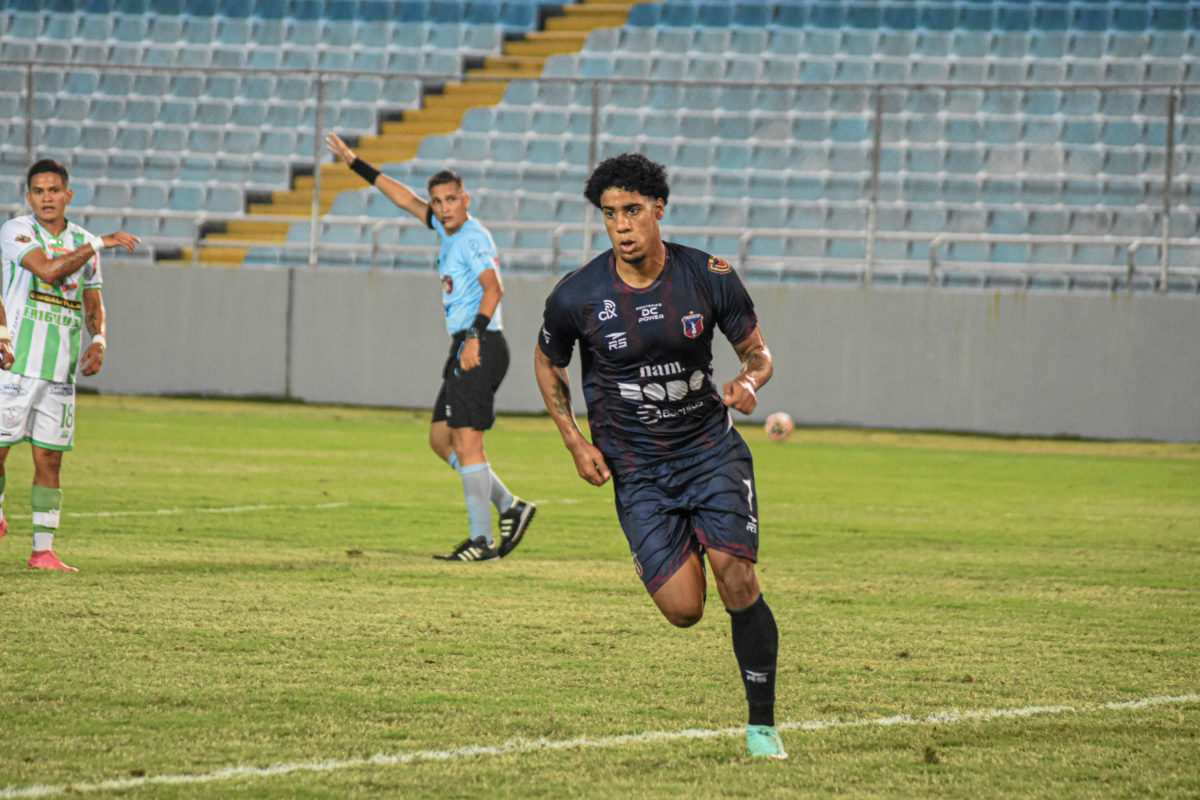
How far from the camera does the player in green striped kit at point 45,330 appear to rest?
7.62 m

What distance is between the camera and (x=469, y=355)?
850 centimetres

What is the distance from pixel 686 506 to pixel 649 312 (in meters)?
0.62

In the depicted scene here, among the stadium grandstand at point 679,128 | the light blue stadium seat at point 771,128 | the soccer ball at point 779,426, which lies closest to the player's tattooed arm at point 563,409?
the soccer ball at point 779,426

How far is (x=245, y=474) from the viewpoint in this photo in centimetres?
1260

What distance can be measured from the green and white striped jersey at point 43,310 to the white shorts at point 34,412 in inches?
2.2

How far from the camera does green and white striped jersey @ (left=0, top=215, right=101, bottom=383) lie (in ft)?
25.3

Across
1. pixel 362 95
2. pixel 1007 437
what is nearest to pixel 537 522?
pixel 1007 437

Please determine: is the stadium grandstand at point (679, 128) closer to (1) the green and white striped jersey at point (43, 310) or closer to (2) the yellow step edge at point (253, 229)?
(2) the yellow step edge at point (253, 229)

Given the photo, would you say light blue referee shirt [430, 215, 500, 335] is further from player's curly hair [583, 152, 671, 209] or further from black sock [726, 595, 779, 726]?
black sock [726, 595, 779, 726]

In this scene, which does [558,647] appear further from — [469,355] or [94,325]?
[94,325]

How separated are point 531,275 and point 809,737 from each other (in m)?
15.4

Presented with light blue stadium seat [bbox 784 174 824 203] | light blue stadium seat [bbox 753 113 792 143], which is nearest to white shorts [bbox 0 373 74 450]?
light blue stadium seat [bbox 784 174 824 203]

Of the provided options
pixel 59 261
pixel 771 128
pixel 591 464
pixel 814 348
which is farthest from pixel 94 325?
pixel 771 128

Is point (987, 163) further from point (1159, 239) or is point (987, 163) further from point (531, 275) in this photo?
point (531, 275)
